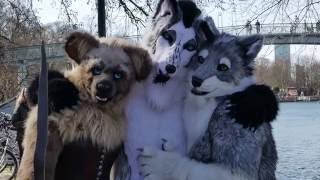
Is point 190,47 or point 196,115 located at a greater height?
point 190,47

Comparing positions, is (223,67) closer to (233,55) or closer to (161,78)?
(233,55)

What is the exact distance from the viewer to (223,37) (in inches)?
122

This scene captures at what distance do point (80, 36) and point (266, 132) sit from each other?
1008mm

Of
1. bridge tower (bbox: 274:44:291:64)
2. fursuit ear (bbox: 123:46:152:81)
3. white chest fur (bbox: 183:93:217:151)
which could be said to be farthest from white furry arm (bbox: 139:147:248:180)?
bridge tower (bbox: 274:44:291:64)

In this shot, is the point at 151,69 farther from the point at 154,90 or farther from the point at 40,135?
the point at 40,135

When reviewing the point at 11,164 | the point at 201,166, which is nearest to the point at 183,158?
the point at 201,166

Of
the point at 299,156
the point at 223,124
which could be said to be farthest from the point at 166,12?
the point at 299,156

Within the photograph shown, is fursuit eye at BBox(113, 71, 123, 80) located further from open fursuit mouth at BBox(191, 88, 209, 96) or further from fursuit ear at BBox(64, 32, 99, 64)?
open fursuit mouth at BBox(191, 88, 209, 96)

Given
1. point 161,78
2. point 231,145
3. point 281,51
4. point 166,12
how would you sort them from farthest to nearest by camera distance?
point 281,51 → point 166,12 → point 161,78 → point 231,145

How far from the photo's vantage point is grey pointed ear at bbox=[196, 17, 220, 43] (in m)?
3.07

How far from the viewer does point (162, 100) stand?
297 cm

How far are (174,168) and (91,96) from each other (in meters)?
0.51

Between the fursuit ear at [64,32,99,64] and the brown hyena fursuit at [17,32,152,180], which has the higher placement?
the fursuit ear at [64,32,99,64]

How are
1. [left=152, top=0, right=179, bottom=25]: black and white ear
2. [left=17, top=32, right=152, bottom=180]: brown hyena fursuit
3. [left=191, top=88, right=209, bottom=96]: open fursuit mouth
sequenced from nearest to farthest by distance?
[left=17, top=32, right=152, bottom=180]: brown hyena fursuit → [left=191, top=88, right=209, bottom=96]: open fursuit mouth → [left=152, top=0, right=179, bottom=25]: black and white ear
